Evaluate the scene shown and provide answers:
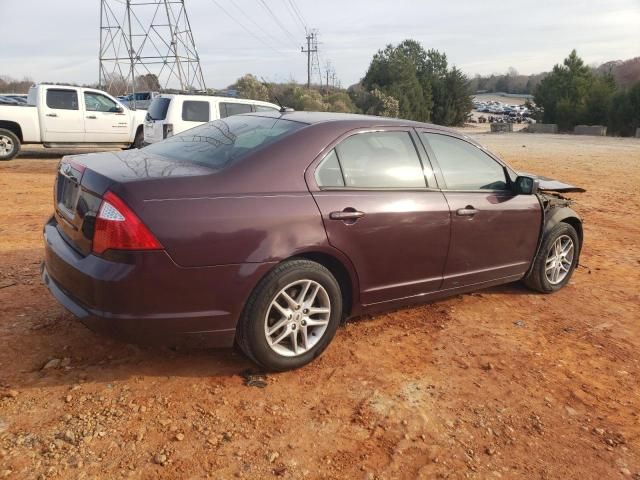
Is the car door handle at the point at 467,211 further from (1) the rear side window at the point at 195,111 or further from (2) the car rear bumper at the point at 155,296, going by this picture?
(1) the rear side window at the point at 195,111

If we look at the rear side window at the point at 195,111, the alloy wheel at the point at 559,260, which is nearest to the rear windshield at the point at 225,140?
the alloy wheel at the point at 559,260

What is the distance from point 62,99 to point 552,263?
40.7 feet

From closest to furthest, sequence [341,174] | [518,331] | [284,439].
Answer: [284,439]
[341,174]
[518,331]

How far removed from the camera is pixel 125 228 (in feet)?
9.16

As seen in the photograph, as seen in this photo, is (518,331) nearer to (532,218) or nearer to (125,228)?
(532,218)

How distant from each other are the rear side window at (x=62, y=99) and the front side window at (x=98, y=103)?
28cm

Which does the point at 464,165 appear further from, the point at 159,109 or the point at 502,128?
the point at 502,128

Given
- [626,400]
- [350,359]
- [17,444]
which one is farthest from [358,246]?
[17,444]

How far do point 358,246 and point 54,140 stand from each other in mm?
12225

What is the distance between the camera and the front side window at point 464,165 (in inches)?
164

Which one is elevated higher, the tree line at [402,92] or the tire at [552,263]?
the tree line at [402,92]

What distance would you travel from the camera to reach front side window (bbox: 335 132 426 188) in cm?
363

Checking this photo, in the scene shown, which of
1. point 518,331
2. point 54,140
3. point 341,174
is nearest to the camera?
point 341,174

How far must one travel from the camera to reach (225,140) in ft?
12.2
